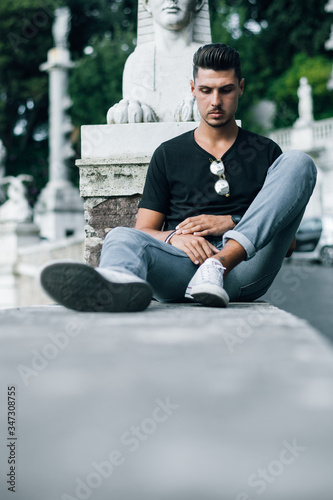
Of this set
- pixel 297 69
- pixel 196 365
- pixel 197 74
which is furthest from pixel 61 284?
pixel 297 69

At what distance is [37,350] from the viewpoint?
1479 mm

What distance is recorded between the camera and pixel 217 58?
282cm

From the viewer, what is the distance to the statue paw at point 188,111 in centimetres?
417

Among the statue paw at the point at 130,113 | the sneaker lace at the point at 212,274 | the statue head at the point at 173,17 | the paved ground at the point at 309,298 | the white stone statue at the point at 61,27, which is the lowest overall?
the paved ground at the point at 309,298

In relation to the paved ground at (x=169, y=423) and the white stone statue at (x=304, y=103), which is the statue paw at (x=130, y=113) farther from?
the white stone statue at (x=304, y=103)

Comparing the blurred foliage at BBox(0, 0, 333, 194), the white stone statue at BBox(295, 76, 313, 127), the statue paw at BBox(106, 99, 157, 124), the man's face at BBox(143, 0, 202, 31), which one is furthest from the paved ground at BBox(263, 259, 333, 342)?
the blurred foliage at BBox(0, 0, 333, 194)

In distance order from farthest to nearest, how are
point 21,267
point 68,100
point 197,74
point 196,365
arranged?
point 68,100 < point 21,267 < point 197,74 < point 196,365

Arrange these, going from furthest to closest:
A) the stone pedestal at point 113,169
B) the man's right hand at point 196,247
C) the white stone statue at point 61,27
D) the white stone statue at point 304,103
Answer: the white stone statue at point 304,103
the white stone statue at point 61,27
the stone pedestal at point 113,169
the man's right hand at point 196,247

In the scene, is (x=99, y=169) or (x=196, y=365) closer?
(x=196, y=365)

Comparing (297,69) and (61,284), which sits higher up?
(297,69)

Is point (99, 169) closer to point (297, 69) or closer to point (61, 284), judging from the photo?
point (61, 284)

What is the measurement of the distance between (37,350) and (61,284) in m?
0.60

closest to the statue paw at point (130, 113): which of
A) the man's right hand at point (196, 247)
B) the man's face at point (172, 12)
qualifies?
the man's face at point (172, 12)

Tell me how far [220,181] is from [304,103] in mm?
22179
